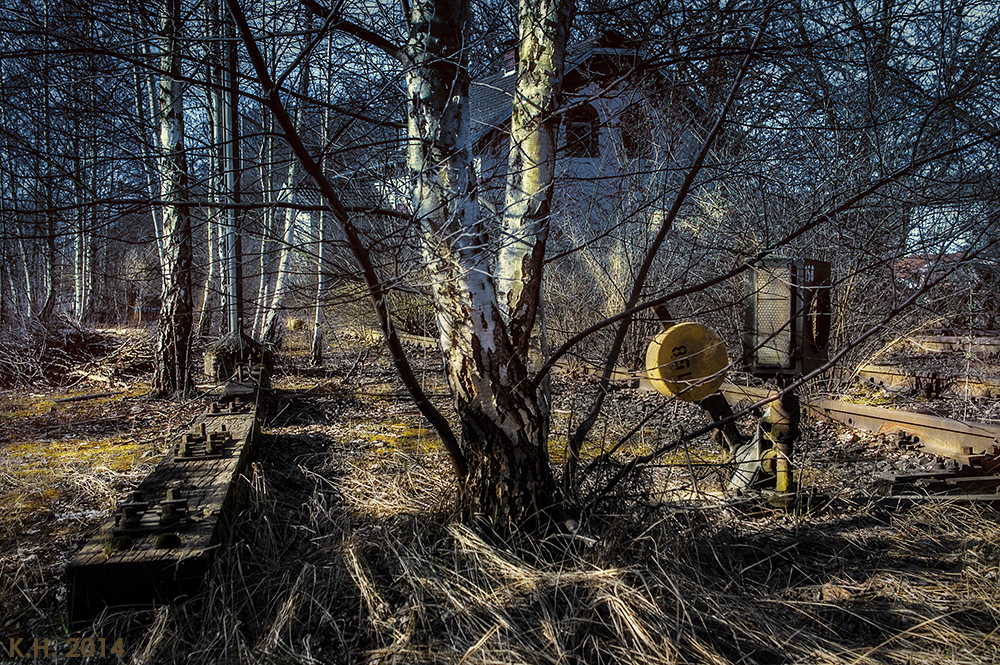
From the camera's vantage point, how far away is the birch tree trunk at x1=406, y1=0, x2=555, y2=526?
3020 mm

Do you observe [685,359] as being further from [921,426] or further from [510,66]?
[921,426]

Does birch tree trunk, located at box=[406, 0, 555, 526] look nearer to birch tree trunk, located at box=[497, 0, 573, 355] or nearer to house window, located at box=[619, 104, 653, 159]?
birch tree trunk, located at box=[497, 0, 573, 355]

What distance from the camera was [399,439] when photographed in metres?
5.84

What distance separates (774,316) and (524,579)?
104 inches

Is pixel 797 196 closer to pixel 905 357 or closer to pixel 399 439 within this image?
pixel 905 357

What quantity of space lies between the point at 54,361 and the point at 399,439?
6.45 m

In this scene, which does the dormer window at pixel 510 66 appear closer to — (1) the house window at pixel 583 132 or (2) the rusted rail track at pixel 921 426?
(1) the house window at pixel 583 132

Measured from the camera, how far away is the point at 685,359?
3.58 metres

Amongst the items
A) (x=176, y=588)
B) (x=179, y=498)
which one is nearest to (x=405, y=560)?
(x=176, y=588)

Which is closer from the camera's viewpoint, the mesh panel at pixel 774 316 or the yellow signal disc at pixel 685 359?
the yellow signal disc at pixel 685 359

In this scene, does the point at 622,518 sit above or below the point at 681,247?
below

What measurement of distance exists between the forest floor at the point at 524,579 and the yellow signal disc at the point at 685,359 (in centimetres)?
44

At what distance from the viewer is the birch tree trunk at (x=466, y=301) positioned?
302 cm

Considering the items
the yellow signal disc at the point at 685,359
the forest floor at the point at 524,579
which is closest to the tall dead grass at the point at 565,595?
the forest floor at the point at 524,579
